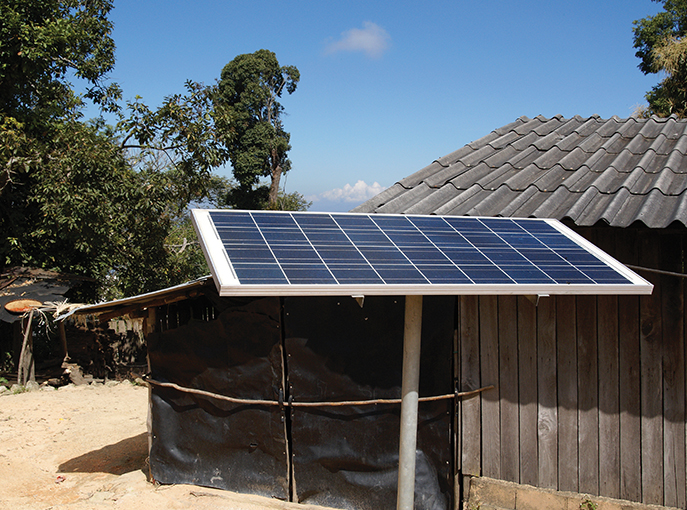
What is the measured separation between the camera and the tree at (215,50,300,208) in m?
33.1

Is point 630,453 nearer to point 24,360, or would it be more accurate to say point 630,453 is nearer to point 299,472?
point 299,472

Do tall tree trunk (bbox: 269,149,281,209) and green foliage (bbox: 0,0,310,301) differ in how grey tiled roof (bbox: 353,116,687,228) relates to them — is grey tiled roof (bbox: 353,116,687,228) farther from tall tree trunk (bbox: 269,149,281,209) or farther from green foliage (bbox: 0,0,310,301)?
tall tree trunk (bbox: 269,149,281,209)

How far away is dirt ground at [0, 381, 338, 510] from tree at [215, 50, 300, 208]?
20.9 meters

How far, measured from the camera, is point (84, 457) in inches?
335

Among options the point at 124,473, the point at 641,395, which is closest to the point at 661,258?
the point at 641,395

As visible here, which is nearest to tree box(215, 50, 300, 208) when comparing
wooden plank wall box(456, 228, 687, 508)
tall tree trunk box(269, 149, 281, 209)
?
tall tree trunk box(269, 149, 281, 209)

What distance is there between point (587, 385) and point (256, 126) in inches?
1219

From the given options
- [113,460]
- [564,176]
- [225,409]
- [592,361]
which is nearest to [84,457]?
[113,460]

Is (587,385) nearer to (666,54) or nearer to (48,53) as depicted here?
(48,53)

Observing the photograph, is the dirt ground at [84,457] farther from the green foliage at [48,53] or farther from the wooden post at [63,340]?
the green foliage at [48,53]

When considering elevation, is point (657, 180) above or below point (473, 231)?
above

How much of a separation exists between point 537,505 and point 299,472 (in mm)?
2560

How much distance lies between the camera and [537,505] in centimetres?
552

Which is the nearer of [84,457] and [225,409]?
[225,409]
